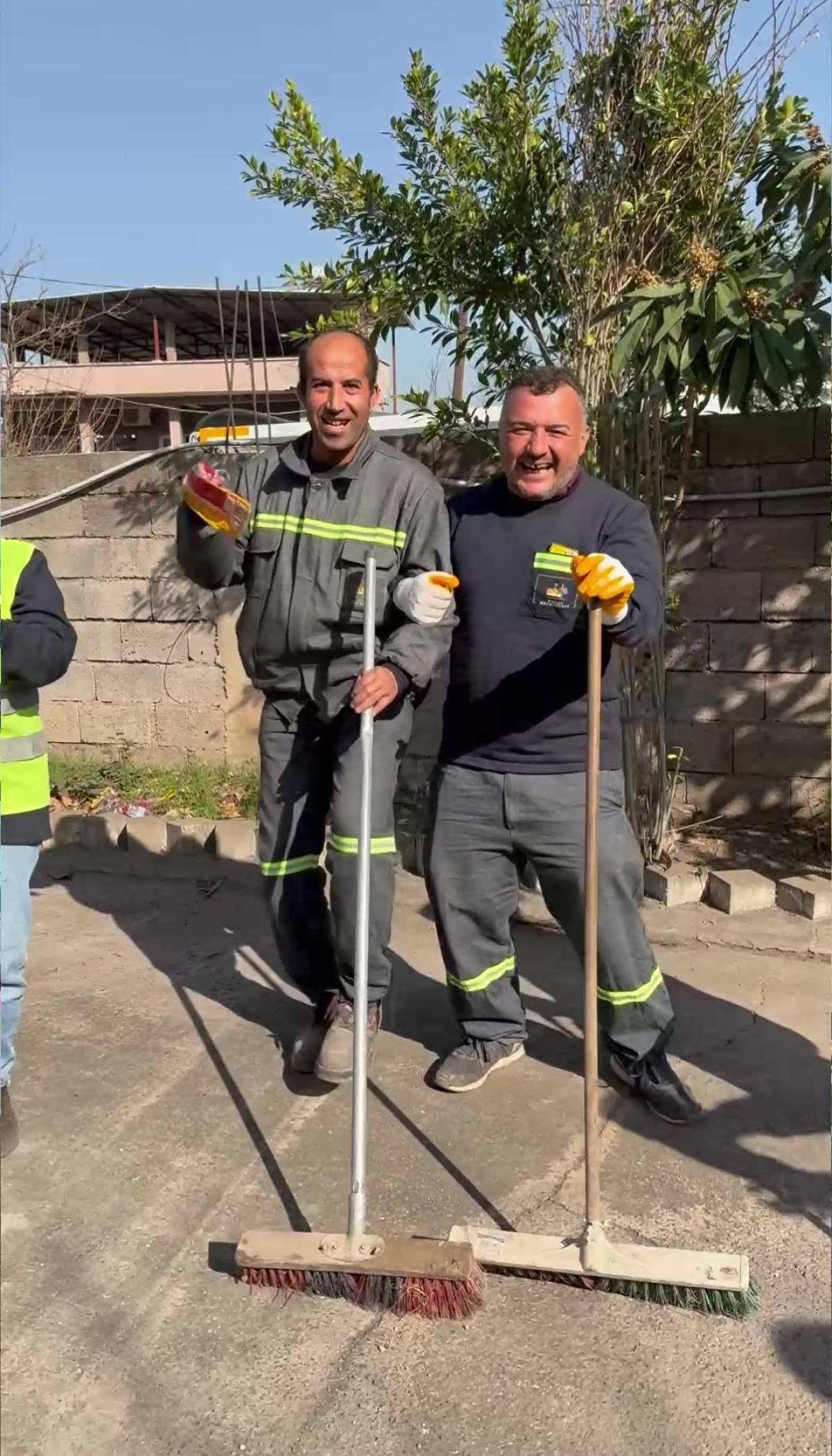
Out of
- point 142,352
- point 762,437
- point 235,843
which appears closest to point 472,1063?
point 235,843

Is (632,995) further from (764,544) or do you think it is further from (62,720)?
(62,720)

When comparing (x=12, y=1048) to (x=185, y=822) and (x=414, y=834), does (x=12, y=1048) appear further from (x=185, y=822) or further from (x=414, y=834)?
(x=185, y=822)

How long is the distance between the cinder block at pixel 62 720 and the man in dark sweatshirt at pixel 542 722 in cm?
409

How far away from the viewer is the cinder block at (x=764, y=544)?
4.88m

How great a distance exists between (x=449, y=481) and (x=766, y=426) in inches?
61.2

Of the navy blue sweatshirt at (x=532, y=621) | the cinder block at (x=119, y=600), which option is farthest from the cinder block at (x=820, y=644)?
the cinder block at (x=119, y=600)

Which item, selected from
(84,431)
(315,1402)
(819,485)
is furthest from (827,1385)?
(84,431)

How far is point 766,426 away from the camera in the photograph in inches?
191

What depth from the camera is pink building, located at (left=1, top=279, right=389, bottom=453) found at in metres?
6.77

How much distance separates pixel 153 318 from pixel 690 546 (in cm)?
719

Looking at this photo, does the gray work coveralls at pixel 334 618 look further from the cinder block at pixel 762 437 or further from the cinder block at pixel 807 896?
the cinder block at pixel 762 437

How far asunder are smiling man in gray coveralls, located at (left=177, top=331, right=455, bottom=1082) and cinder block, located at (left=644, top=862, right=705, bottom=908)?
169 centimetres

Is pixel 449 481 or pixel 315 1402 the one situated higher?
pixel 449 481

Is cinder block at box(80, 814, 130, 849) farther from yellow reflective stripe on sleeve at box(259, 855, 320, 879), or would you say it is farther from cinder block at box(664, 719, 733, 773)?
cinder block at box(664, 719, 733, 773)
